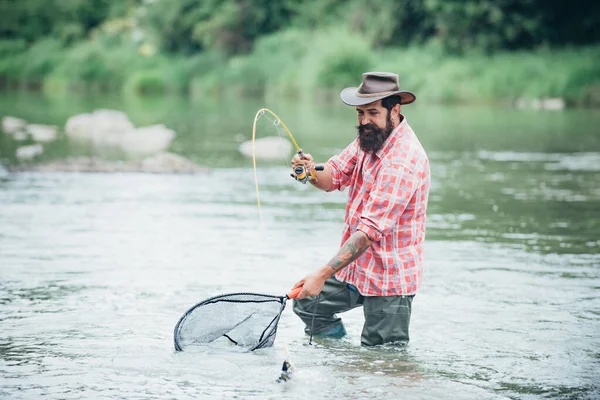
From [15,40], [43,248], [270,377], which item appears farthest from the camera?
[15,40]

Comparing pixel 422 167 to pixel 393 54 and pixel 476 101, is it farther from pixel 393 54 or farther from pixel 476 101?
pixel 393 54

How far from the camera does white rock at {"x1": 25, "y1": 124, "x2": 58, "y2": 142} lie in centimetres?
2065

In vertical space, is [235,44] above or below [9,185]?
above

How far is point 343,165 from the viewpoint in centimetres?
598

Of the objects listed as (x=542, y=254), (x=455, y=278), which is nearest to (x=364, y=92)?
(x=455, y=278)

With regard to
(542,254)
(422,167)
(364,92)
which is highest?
(364,92)

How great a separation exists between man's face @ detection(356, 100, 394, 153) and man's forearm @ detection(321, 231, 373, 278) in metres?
0.52

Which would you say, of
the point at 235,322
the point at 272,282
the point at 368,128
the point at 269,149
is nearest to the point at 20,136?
the point at 269,149

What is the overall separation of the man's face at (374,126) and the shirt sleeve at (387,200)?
164mm

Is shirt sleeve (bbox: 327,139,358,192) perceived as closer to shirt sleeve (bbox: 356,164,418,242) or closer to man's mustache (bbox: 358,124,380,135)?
man's mustache (bbox: 358,124,380,135)

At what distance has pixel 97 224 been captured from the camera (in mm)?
10484

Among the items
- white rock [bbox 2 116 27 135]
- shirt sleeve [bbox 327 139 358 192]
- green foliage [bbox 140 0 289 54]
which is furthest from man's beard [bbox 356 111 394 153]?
green foliage [bbox 140 0 289 54]

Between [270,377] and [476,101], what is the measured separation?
3572 centimetres

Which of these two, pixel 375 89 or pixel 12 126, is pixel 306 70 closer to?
pixel 12 126
